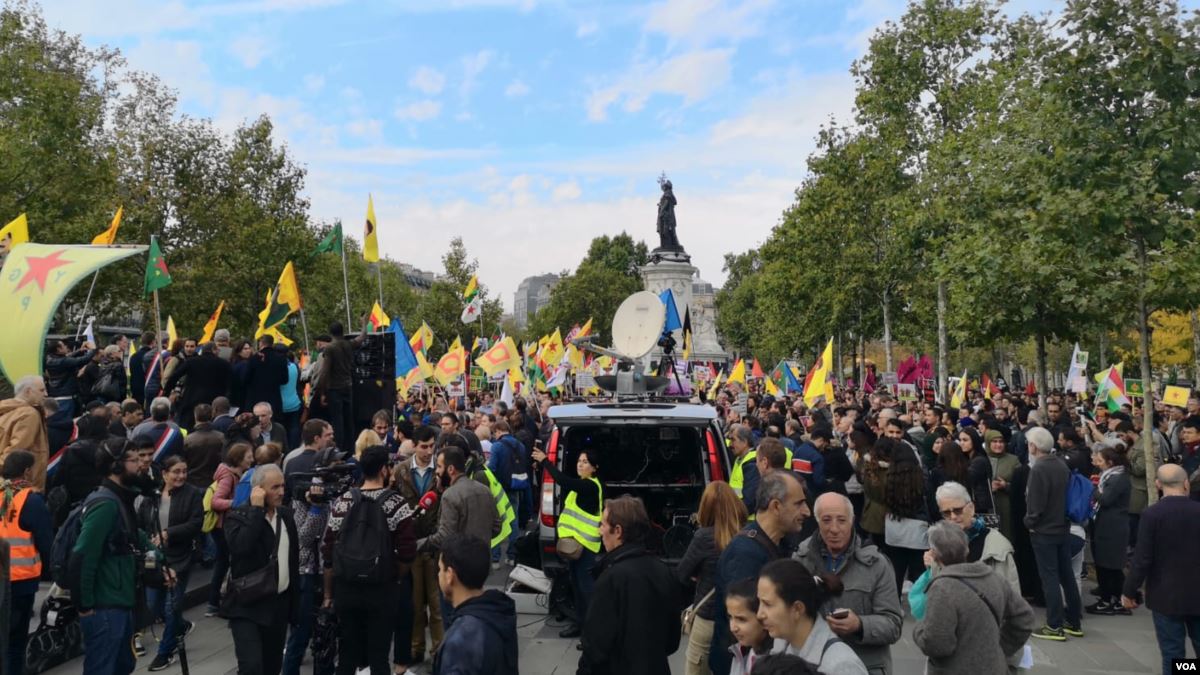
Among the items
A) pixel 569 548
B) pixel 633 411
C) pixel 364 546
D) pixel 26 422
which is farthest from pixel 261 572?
pixel 633 411

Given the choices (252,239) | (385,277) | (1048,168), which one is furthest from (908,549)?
(385,277)

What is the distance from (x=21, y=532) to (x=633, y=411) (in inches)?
188

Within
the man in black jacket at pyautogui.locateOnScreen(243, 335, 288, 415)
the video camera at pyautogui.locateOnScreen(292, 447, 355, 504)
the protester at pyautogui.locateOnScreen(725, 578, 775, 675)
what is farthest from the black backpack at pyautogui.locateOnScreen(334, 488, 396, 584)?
the man in black jacket at pyautogui.locateOnScreen(243, 335, 288, 415)

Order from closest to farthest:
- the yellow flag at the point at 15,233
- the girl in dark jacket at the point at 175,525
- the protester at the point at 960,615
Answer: the protester at the point at 960,615 < the girl in dark jacket at the point at 175,525 < the yellow flag at the point at 15,233

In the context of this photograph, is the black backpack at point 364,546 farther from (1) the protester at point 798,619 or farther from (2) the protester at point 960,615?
(2) the protester at point 960,615

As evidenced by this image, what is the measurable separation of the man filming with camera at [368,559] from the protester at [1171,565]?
16.5 feet

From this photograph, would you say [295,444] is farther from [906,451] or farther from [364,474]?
[906,451]

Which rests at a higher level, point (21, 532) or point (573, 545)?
point (21, 532)

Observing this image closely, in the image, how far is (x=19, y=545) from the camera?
643cm

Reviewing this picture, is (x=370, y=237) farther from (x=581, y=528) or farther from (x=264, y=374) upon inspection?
(x=581, y=528)

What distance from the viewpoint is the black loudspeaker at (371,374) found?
14109 mm

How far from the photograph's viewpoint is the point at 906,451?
25.9ft

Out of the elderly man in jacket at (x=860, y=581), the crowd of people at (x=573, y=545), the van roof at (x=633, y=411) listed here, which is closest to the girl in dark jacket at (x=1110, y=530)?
the crowd of people at (x=573, y=545)

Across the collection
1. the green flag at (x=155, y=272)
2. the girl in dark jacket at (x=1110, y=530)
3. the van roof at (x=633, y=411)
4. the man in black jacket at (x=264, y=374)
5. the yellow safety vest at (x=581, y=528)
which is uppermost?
the green flag at (x=155, y=272)
